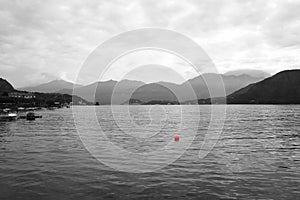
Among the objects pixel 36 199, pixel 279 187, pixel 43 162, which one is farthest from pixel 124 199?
pixel 43 162

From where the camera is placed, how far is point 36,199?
18203 millimetres

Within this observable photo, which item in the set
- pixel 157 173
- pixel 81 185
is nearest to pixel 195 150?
pixel 157 173

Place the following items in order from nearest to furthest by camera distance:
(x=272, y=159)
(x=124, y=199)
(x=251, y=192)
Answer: (x=124, y=199) → (x=251, y=192) → (x=272, y=159)

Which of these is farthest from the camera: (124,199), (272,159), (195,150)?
Result: (195,150)

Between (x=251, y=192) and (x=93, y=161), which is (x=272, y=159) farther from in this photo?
(x=93, y=161)

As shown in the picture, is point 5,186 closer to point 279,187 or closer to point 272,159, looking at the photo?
point 279,187

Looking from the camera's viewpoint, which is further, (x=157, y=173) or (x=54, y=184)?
(x=157, y=173)

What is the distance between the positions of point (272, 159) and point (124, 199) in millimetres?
23253

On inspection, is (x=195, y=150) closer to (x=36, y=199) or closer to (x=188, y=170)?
(x=188, y=170)

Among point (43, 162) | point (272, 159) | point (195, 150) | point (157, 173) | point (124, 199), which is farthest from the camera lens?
point (195, 150)

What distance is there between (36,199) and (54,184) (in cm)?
336

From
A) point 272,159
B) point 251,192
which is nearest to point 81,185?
point 251,192

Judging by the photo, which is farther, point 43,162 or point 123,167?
point 43,162

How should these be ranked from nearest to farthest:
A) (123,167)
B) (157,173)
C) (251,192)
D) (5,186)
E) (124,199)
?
1. (124,199)
2. (251,192)
3. (5,186)
4. (157,173)
5. (123,167)
